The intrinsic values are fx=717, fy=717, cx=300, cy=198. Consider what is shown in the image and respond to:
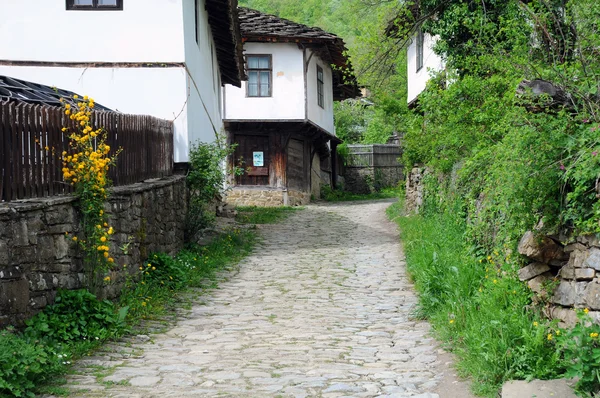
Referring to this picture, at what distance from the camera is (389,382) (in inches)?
224

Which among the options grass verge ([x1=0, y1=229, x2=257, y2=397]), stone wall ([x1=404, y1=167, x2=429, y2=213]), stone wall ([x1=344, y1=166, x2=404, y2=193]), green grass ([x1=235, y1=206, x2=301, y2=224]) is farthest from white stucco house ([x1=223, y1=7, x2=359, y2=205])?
grass verge ([x1=0, y1=229, x2=257, y2=397])

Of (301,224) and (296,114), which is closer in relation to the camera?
(301,224)

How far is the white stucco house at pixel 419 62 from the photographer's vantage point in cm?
1880

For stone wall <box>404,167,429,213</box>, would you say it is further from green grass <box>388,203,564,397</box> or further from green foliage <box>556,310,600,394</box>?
green foliage <box>556,310,600,394</box>

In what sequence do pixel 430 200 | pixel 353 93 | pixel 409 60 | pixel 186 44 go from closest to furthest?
pixel 186 44
pixel 430 200
pixel 409 60
pixel 353 93

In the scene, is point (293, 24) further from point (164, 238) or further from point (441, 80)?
point (164, 238)

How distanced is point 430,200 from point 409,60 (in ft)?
30.1

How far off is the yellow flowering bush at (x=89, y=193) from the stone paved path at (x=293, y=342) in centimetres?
98

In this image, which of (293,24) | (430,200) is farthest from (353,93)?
(430,200)

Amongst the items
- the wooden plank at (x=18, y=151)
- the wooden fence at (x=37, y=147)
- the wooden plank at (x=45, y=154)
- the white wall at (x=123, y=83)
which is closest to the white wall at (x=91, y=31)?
the white wall at (x=123, y=83)

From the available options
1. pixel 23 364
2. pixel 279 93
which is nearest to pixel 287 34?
pixel 279 93

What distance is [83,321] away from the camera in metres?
6.80

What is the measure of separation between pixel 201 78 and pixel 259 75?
785cm

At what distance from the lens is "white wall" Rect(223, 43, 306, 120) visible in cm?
2233
